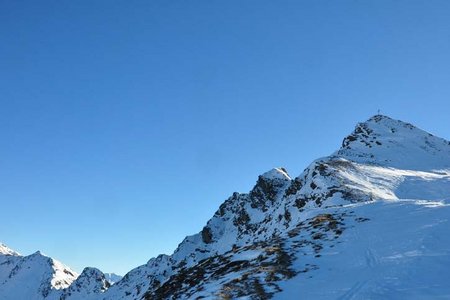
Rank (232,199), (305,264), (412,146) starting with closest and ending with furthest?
(305,264)
(412,146)
(232,199)

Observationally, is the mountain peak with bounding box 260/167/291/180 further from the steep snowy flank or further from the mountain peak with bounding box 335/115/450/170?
the mountain peak with bounding box 335/115/450/170

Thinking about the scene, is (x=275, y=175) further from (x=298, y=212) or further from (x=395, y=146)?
(x=298, y=212)

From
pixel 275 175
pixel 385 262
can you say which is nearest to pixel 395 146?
pixel 275 175

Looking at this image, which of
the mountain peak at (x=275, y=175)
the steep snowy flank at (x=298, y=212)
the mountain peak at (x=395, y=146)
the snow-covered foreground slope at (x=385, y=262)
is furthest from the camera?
the mountain peak at (x=275, y=175)

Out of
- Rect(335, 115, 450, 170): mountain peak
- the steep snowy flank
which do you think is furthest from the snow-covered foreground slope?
Rect(335, 115, 450, 170): mountain peak

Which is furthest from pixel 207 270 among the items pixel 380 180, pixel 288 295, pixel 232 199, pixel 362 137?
pixel 232 199

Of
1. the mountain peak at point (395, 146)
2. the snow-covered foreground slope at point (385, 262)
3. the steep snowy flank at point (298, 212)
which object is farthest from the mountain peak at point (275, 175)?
the snow-covered foreground slope at point (385, 262)

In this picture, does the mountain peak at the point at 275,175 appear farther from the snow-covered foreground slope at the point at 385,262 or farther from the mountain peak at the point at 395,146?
the snow-covered foreground slope at the point at 385,262

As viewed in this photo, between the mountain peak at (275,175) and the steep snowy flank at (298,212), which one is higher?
the mountain peak at (275,175)

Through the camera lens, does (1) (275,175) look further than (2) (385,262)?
Yes

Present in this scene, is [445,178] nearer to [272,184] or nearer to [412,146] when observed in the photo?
[412,146]

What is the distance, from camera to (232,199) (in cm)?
15188

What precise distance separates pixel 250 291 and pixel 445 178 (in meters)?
59.9

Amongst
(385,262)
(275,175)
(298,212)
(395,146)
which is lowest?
(385,262)
